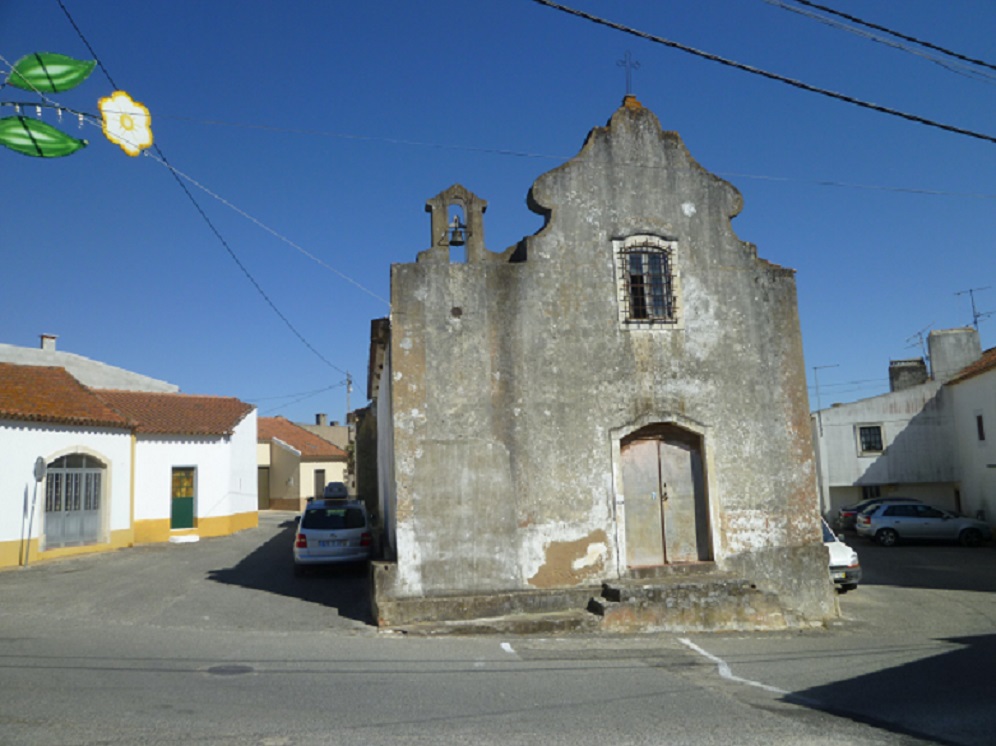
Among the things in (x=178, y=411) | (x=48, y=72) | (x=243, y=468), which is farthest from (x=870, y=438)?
(x=48, y=72)

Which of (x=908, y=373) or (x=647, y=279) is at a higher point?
(x=908, y=373)

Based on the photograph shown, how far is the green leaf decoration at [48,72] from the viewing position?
26.1ft

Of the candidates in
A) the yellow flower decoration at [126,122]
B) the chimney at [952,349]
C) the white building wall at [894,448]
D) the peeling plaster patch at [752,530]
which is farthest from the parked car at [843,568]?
the chimney at [952,349]

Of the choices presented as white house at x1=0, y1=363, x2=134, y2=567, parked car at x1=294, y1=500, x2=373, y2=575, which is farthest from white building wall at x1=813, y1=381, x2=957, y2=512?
white house at x1=0, y1=363, x2=134, y2=567

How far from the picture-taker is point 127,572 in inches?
701

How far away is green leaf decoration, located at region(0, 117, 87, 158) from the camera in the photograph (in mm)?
7770

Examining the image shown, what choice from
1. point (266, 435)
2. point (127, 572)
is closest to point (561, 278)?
point (127, 572)

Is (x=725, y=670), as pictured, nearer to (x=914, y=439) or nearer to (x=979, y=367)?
(x=979, y=367)

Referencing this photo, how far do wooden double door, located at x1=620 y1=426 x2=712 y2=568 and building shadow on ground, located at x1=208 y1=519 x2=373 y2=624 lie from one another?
14.6 feet

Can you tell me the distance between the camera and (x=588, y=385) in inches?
492

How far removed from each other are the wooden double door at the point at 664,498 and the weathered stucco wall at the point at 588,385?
0.25 metres

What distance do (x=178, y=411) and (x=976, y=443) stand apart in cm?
2916

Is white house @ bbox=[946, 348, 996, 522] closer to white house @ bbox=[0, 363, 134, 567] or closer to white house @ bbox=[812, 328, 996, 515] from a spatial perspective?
white house @ bbox=[812, 328, 996, 515]

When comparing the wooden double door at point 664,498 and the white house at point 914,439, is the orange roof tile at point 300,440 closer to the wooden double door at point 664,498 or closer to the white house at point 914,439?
the white house at point 914,439
